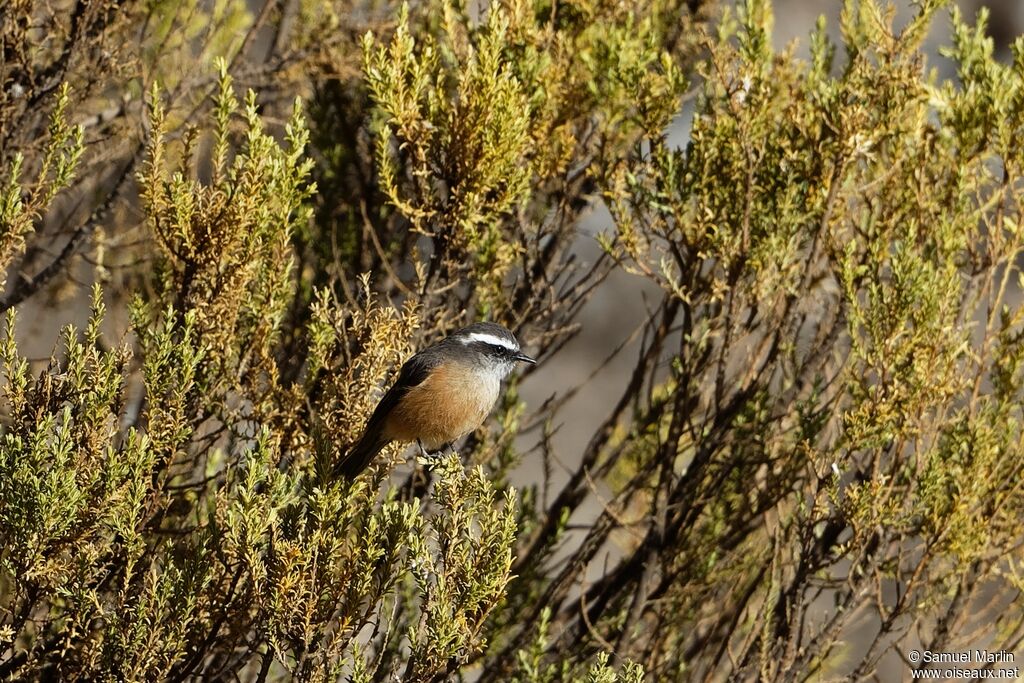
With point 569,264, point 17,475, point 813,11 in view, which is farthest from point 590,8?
point 813,11

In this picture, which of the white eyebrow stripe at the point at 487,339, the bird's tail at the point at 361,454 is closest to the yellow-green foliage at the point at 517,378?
the bird's tail at the point at 361,454

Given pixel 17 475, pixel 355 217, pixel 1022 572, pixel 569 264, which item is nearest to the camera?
pixel 17 475

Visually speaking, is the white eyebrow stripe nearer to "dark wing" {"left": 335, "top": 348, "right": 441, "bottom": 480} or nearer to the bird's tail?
"dark wing" {"left": 335, "top": 348, "right": 441, "bottom": 480}

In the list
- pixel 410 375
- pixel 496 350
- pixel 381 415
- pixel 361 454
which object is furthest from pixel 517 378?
pixel 361 454

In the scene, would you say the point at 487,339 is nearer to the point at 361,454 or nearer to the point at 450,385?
the point at 450,385

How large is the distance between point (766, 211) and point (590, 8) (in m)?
1.21

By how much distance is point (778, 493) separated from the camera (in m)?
4.32

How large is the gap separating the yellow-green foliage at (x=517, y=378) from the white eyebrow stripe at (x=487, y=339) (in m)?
0.19

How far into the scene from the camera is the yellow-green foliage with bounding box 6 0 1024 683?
10.6 feet

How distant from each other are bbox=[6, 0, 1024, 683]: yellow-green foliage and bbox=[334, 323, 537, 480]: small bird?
0.42 ft

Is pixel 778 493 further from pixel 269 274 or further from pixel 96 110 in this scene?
pixel 96 110

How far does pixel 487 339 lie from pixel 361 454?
0.70 meters

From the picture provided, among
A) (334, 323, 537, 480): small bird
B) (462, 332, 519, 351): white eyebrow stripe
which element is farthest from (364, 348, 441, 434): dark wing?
(462, 332, 519, 351): white eyebrow stripe

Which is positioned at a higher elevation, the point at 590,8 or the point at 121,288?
the point at 590,8
